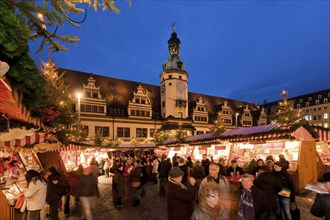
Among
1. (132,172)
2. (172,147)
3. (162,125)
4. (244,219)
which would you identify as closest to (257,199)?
(244,219)

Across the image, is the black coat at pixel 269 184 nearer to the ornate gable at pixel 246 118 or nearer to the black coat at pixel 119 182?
the black coat at pixel 119 182

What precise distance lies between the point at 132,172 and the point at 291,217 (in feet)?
20.2

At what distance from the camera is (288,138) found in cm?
1241

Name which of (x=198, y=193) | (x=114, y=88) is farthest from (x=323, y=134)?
(x=114, y=88)

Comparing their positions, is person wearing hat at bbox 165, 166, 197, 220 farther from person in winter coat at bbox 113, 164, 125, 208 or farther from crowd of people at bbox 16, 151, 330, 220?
person in winter coat at bbox 113, 164, 125, 208

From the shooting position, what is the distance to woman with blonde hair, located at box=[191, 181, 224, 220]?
13.8 feet

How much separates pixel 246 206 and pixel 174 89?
41726 millimetres

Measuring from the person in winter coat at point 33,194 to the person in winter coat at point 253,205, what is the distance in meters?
4.62

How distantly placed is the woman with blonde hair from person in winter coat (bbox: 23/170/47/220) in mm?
3860

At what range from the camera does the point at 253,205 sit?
4.21 meters

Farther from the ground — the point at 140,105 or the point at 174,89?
the point at 174,89

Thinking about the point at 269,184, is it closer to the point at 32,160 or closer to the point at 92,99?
the point at 32,160

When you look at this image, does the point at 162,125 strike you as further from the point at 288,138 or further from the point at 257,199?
the point at 257,199

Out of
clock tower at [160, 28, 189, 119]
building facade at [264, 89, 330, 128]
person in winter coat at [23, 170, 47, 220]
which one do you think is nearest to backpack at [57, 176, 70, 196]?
person in winter coat at [23, 170, 47, 220]
